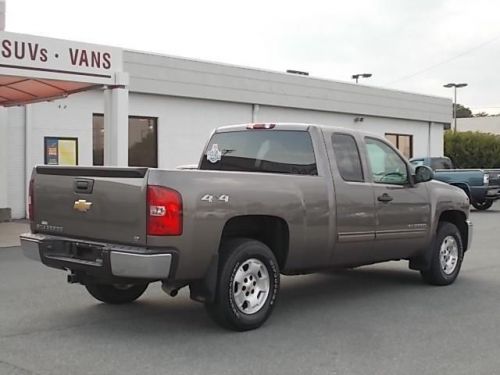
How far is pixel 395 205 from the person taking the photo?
768 cm

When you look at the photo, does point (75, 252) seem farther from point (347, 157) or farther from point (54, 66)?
point (54, 66)

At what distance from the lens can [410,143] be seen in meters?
29.9

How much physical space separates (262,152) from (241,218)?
4.24 feet

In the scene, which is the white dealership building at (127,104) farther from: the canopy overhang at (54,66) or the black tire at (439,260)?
the black tire at (439,260)

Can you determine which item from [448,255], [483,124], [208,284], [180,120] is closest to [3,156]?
[180,120]

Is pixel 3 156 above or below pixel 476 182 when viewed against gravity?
above

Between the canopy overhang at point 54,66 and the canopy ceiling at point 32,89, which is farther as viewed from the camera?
the canopy ceiling at point 32,89

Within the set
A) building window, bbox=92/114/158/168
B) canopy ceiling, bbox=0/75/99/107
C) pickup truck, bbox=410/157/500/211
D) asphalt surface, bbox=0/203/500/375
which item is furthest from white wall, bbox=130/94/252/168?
asphalt surface, bbox=0/203/500/375

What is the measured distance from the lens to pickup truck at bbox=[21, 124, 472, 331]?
18.3ft

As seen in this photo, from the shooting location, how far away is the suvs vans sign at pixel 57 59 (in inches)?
467

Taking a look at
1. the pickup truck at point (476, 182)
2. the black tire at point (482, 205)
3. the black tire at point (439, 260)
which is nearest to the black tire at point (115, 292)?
the black tire at point (439, 260)

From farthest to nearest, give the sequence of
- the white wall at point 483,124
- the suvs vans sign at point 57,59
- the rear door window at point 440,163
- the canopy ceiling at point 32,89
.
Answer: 1. the white wall at point 483,124
2. the rear door window at point 440,163
3. the canopy ceiling at point 32,89
4. the suvs vans sign at point 57,59

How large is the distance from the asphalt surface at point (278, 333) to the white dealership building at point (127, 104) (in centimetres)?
542

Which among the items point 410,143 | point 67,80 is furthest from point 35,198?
point 410,143
